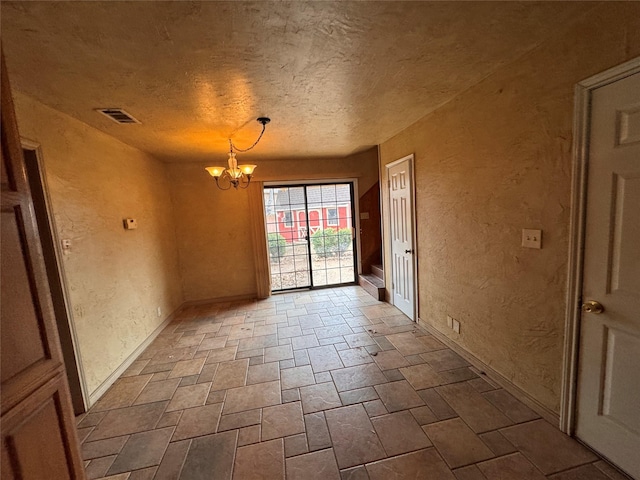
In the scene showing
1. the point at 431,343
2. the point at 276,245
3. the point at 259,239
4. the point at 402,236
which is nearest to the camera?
the point at 431,343

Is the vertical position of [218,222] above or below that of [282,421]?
above

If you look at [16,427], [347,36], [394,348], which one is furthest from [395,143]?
[16,427]

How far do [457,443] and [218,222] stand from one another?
4146 mm

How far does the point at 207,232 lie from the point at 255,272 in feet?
3.42

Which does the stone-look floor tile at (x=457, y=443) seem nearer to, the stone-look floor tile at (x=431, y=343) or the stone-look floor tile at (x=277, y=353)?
the stone-look floor tile at (x=431, y=343)

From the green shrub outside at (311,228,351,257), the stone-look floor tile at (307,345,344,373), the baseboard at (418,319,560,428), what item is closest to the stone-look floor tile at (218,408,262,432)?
the stone-look floor tile at (307,345,344,373)

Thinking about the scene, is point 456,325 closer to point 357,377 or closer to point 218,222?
point 357,377

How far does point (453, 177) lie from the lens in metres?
2.47

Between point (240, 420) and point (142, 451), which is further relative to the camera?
point (240, 420)

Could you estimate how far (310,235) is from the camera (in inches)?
199

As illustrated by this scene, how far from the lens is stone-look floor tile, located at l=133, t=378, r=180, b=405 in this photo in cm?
225

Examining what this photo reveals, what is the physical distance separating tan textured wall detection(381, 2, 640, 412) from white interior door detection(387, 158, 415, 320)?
50cm

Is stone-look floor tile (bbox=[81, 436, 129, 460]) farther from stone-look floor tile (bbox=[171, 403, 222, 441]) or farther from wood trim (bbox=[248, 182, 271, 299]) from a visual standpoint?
wood trim (bbox=[248, 182, 271, 299])

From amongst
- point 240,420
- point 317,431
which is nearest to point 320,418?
point 317,431
